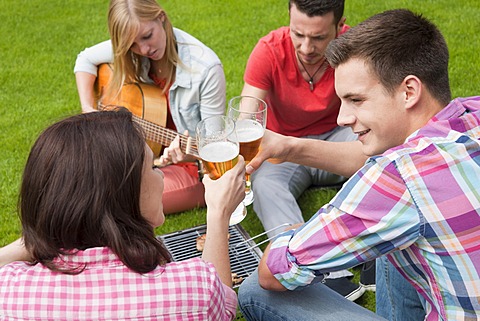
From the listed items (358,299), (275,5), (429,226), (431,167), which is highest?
(431,167)

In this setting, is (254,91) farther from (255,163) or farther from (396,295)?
(396,295)

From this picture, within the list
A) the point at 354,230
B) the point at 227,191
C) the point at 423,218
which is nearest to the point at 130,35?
the point at 227,191

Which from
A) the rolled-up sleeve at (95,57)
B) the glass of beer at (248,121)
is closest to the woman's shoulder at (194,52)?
the rolled-up sleeve at (95,57)

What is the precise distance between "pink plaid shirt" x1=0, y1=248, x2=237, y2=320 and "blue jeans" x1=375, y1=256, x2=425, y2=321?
1.10 metres

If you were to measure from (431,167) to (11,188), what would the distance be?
358 cm

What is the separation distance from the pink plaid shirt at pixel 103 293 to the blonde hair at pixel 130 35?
2475mm

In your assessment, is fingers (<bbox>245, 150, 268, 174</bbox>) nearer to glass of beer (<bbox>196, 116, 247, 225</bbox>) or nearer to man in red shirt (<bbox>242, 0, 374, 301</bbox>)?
glass of beer (<bbox>196, 116, 247, 225</bbox>)

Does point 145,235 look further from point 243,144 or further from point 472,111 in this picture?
point 472,111

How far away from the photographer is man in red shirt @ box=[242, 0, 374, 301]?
405 centimetres

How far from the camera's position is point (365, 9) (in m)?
7.67

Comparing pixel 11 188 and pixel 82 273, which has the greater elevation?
pixel 82 273

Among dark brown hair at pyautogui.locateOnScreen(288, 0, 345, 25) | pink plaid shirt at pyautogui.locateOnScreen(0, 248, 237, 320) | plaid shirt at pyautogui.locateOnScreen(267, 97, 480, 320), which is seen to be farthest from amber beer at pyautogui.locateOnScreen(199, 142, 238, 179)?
dark brown hair at pyautogui.locateOnScreen(288, 0, 345, 25)

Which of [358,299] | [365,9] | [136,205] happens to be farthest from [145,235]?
[365,9]

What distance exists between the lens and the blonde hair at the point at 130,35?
4.27m
